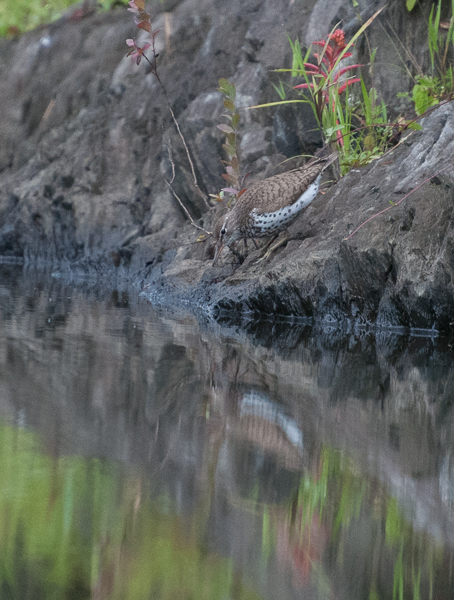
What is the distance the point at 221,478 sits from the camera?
1.80 m

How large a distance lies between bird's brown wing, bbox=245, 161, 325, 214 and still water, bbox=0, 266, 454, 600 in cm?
223

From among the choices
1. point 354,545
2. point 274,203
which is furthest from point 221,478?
point 274,203

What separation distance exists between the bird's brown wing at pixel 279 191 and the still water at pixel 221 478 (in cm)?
223

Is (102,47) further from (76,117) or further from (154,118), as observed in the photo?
(154,118)

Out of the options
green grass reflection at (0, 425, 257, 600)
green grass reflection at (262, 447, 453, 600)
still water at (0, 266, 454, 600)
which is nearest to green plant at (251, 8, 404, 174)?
still water at (0, 266, 454, 600)

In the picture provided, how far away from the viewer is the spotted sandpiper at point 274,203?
5.50 m

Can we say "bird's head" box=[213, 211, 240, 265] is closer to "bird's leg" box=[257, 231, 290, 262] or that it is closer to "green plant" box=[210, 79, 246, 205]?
"bird's leg" box=[257, 231, 290, 262]

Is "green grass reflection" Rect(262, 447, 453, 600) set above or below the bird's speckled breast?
below

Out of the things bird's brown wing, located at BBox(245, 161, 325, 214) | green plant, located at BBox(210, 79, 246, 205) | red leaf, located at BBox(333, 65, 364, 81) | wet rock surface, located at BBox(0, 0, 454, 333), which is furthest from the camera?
green plant, located at BBox(210, 79, 246, 205)

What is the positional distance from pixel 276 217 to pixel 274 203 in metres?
0.13

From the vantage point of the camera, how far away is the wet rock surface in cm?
513

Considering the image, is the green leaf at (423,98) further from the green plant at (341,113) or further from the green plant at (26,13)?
the green plant at (26,13)

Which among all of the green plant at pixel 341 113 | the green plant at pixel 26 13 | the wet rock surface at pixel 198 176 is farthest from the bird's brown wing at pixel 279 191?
the green plant at pixel 26 13

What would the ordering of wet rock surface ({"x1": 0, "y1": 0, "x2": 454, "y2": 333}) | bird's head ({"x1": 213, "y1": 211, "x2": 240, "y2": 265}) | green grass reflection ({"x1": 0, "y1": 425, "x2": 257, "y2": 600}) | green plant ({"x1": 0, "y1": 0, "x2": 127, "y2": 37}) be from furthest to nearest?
green plant ({"x1": 0, "y1": 0, "x2": 127, "y2": 37}) < bird's head ({"x1": 213, "y1": 211, "x2": 240, "y2": 265}) < wet rock surface ({"x1": 0, "y1": 0, "x2": 454, "y2": 333}) < green grass reflection ({"x1": 0, "y1": 425, "x2": 257, "y2": 600})
